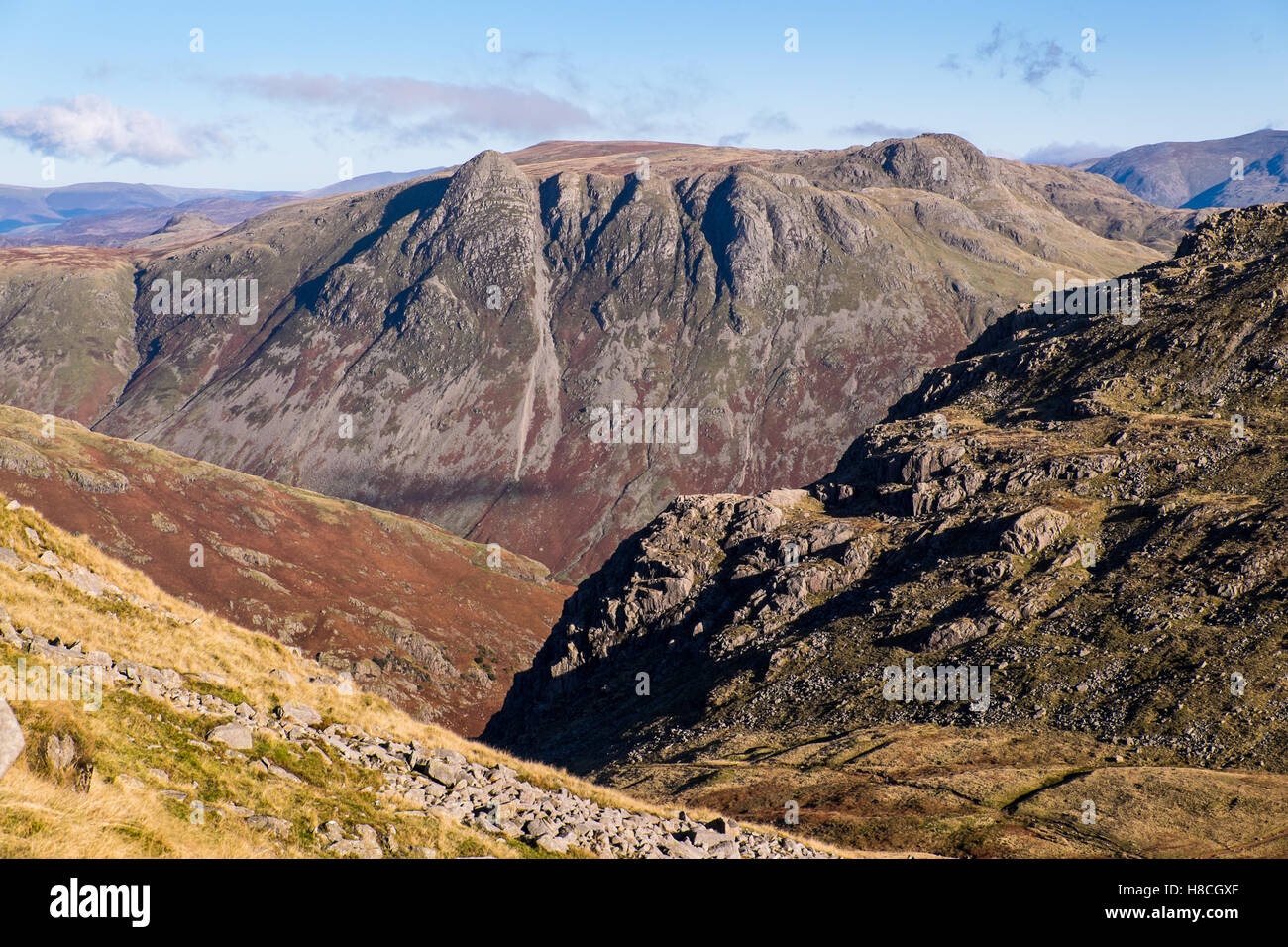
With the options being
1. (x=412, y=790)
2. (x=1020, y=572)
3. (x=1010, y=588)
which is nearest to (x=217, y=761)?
(x=412, y=790)

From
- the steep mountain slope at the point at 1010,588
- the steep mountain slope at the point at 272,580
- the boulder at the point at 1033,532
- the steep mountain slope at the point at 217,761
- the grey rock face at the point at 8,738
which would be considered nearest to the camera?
the grey rock face at the point at 8,738

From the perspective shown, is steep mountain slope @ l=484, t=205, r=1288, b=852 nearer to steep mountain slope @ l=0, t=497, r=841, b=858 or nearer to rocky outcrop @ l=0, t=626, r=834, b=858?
rocky outcrop @ l=0, t=626, r=834, b=858

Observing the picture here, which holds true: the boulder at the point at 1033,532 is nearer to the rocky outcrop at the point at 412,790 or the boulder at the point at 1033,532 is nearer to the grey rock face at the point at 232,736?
the rocky outcrop at the point at 412,790


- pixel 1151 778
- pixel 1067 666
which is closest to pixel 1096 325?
pixel 1067 666

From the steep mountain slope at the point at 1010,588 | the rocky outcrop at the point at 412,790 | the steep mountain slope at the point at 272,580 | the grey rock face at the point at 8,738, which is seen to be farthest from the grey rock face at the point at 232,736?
the steep mountain slope at the point at 272,580
